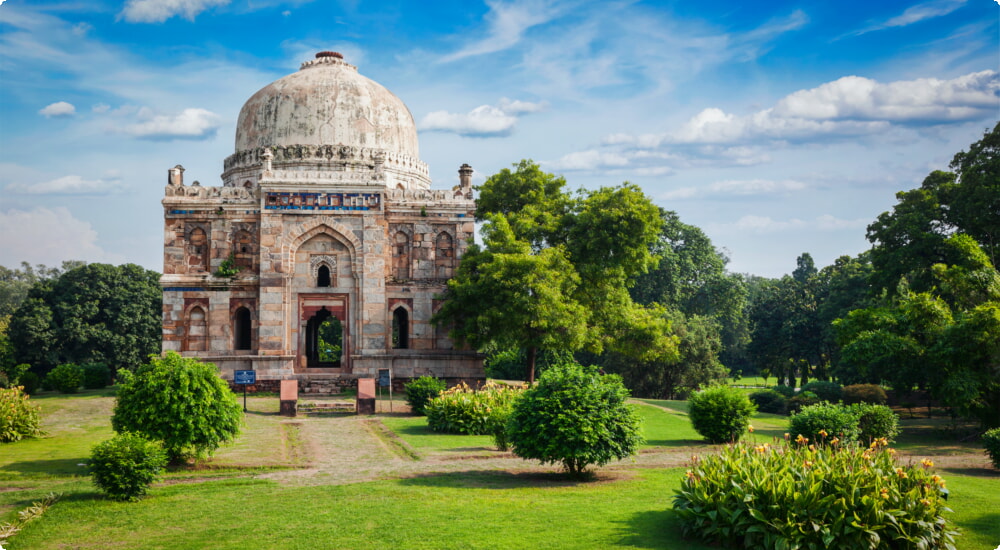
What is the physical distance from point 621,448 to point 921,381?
11258 millimetres

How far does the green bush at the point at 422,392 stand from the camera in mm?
23078

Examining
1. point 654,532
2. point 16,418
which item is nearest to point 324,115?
point 16,418

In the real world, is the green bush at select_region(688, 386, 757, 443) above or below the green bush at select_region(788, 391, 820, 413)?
above

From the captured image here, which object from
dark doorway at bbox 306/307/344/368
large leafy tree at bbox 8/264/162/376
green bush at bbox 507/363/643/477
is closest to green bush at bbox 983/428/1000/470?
green bush at bbox 507/363/643/477

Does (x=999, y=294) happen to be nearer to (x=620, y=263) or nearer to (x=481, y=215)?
(x=620, y=263)

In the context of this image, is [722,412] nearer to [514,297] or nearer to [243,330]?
[514,297]

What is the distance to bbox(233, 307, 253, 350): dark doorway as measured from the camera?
1161 inches

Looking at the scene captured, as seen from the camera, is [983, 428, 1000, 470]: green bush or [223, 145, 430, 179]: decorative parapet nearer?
[983, 428, 1000, 470]: green bush

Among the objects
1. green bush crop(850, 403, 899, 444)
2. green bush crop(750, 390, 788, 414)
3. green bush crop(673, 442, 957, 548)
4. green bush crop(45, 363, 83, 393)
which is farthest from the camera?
green bush crop(750, 390, 788, 414)

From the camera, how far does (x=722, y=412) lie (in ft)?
59.0

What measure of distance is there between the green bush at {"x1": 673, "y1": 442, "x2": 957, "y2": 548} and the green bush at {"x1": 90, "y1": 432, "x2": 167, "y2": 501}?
303 inches

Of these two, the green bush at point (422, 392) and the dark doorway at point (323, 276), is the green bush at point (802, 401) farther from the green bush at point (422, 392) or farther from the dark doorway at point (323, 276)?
the dark doorway at point (323, 276)

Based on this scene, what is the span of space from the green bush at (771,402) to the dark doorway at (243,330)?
19.0 metres

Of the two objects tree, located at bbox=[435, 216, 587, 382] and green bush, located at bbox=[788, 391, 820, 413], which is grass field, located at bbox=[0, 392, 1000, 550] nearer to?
tree, located at bbox=[435, 216, 587, 382]
